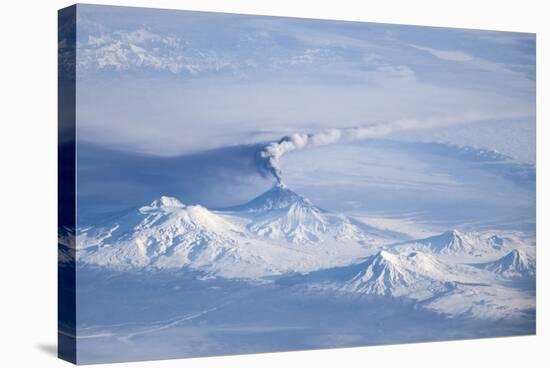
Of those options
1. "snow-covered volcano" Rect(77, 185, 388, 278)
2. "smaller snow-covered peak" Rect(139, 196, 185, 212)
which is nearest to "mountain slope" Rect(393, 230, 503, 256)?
"snow-covered volcano" Rect(77, 185, 388, 278)

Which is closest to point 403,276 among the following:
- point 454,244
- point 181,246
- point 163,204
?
point 454,244

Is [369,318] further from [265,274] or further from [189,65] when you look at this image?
[189,65]

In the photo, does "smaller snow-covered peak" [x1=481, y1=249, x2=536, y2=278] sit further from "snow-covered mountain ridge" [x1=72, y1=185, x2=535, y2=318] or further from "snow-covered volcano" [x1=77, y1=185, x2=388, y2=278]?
"snow-covered volcano" [x1=77, y1=185, x2=388, y2=278]

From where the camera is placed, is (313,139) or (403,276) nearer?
(313,139)

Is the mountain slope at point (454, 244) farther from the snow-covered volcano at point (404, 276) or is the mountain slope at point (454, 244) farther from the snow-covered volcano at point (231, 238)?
the snow-covered volcano at point (231, 238)

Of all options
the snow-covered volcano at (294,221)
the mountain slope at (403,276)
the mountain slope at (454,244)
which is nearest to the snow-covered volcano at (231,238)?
the snow-covered volcano at (294,221)

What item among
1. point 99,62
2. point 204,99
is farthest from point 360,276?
point 99,62

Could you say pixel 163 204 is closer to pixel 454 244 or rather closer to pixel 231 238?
pixel 231 238
